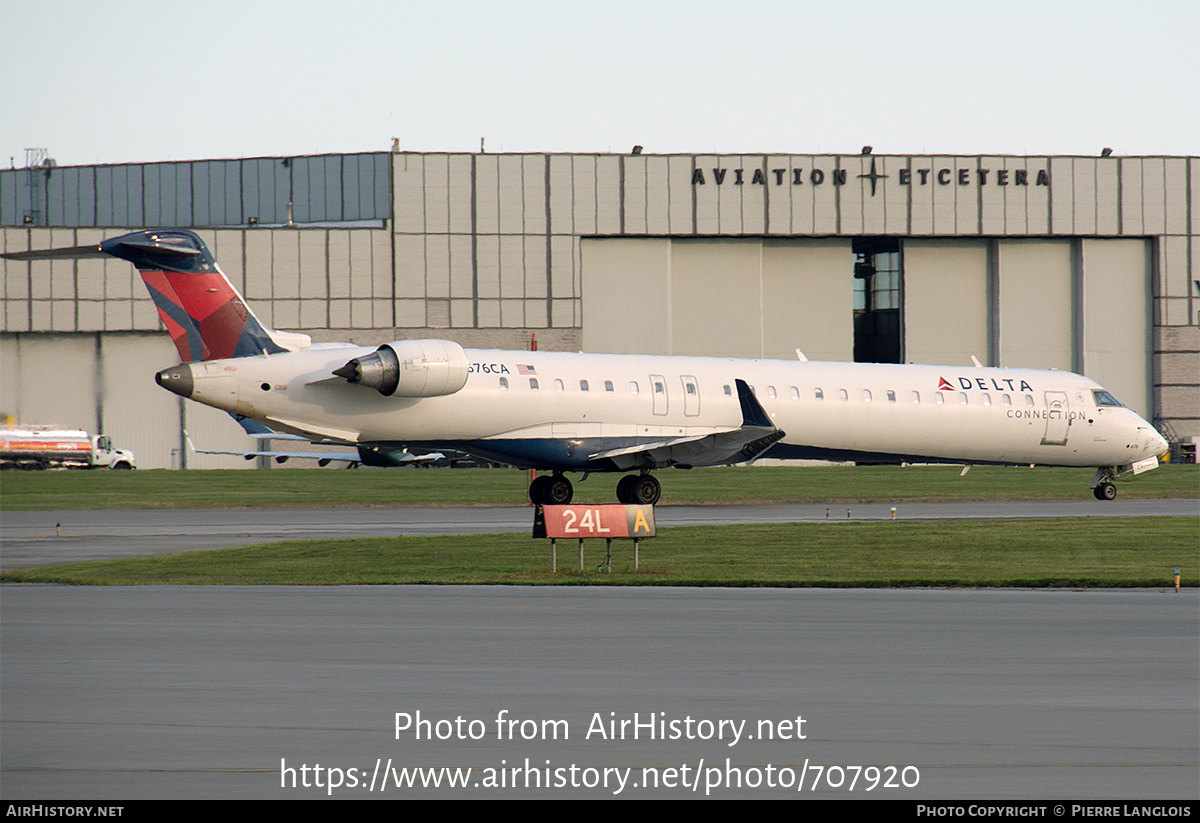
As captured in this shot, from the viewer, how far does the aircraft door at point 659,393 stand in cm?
3094

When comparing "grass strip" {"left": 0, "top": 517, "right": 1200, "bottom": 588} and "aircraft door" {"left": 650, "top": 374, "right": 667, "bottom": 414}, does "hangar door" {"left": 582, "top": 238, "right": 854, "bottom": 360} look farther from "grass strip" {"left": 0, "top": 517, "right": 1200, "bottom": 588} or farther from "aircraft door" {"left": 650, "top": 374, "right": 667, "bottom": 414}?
"grass strip" {"left": 0, "top": 517, "right": 1200, "bottom": 588}

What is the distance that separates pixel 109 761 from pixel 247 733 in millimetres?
837

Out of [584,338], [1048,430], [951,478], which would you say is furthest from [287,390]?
[584,338]

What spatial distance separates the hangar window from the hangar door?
5.12 m

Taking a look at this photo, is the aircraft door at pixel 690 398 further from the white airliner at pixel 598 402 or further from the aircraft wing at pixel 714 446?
the aircraft wing at pixel 714 446

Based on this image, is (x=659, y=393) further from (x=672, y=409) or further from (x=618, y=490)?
(x=618, y=490)

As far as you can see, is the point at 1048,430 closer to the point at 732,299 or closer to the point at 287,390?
the point at 287,390

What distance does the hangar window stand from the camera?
230 feet

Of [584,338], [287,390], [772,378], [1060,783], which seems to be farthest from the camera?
[584,338]

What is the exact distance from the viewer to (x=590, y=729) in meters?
7.76

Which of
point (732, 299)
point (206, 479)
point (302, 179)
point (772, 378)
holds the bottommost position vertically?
point (206, 479)

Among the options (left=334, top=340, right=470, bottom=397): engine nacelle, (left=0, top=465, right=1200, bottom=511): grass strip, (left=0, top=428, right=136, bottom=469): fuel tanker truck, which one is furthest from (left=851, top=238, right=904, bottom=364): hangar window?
(left=334, top=340, right=470, bottom=397): engine nacelle

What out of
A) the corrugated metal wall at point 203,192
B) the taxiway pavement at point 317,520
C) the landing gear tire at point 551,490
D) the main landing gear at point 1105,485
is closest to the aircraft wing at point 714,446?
the landing gear tire at point 551,490

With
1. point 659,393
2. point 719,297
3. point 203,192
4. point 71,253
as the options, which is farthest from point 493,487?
point 203,192
